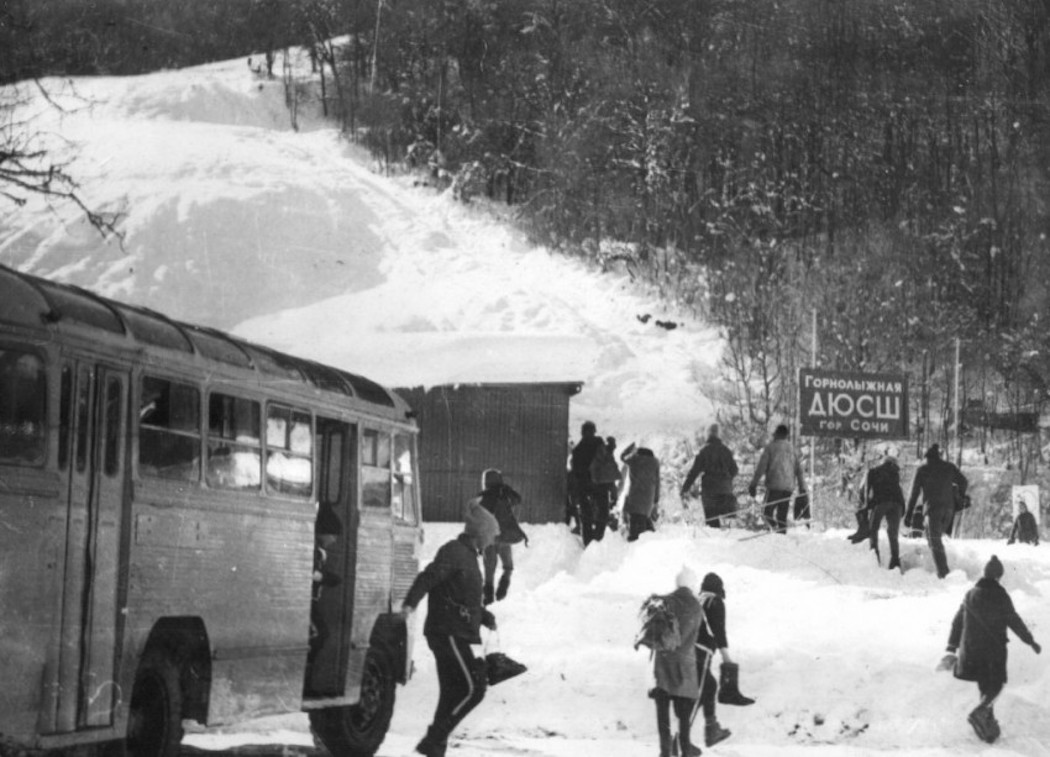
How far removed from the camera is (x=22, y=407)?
736 cm

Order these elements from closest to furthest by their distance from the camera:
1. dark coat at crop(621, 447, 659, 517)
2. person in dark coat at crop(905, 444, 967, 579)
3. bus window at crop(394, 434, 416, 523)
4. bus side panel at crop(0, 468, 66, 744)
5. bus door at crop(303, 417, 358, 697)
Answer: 1. bus side panel at crop(0, 468, 66, 744)
2. bus door at crop(303, 417, 358, 697)
3. bus window at crop(394, 434, 416, 523)
4. person in dark coat at crop(905, 444, 967, 579)
5. dark coat at crop(621, 447, 659, 517)

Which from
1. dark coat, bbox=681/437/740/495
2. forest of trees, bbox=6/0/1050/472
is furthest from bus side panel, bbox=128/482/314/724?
forest of trees, bbox=6/0/1050/472

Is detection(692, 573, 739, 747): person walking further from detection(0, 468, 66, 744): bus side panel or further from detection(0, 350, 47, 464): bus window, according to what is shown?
detection(0, 350, 47, 464): bus window

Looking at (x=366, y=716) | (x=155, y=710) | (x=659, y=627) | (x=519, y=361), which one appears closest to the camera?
(x=155, y=710)

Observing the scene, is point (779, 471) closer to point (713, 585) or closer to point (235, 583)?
point (713, 585)

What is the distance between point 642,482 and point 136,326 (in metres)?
13.4

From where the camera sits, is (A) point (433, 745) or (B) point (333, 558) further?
(B) point (333, 558)

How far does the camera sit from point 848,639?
14.5 metres

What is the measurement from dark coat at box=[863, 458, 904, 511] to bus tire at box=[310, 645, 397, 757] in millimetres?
8759

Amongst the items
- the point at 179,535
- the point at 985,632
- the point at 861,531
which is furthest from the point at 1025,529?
the point at 179,535

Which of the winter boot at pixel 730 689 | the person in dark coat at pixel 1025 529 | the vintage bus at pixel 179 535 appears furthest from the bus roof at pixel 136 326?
the person in dark coat at pixel 1025 529

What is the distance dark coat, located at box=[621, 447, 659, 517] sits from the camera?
Answer: 69.0ft

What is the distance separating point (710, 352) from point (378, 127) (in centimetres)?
2202

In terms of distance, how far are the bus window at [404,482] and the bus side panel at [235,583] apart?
1850 mm
